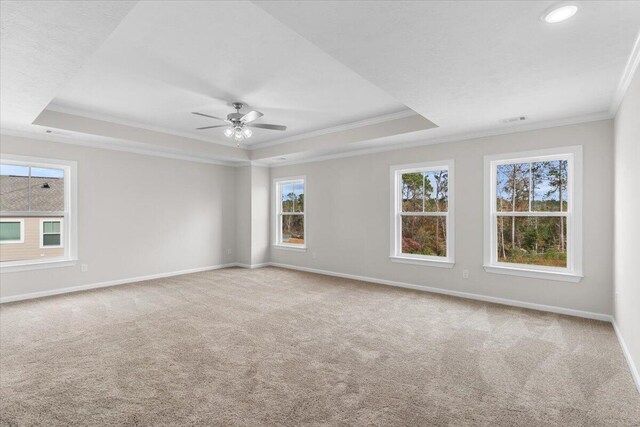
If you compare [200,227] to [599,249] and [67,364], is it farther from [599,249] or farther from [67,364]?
[599,249]

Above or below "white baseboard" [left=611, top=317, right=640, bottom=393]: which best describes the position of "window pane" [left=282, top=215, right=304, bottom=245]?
above

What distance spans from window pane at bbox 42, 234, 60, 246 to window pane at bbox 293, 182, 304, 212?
170 inches

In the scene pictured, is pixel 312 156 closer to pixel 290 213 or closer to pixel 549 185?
pixel 290 213

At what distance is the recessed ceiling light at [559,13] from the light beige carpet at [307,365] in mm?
2479

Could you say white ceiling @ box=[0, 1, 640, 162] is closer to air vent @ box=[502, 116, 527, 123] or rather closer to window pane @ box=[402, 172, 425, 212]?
air vent @ box=[502, 116, 527, 123]

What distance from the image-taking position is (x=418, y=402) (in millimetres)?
2244

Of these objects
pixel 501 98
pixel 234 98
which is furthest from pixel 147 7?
pixel 501 98

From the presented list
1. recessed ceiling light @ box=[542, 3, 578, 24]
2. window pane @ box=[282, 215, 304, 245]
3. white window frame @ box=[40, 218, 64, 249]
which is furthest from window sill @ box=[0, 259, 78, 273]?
recessed ceiling light @ box=[542, 3, 578, 24]

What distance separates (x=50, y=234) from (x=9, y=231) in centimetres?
48

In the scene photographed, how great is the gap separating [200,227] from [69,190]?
2434mm

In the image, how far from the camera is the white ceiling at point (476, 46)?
1.90 m

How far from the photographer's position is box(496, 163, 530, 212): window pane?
180 inches

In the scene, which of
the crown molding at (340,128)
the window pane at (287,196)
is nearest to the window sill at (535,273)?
the crown molding at (340,128)

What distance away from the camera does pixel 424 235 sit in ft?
18.1
